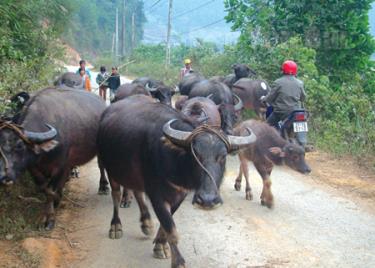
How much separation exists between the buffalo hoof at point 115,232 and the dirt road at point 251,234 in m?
0.08

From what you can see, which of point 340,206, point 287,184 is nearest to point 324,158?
point 287,184

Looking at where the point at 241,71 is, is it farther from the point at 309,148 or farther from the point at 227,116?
the point at 227,116

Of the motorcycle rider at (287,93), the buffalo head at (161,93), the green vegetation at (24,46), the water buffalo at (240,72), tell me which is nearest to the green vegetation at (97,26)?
the green vegetation at (24,46)

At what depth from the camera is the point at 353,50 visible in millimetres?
13555

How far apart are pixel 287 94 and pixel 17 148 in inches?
191

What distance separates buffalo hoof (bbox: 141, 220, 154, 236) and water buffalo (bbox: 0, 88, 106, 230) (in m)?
1.21

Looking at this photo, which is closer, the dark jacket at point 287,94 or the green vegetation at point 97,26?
the dark jacket at point 287,94

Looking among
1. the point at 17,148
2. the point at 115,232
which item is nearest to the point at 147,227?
the point at 115,232

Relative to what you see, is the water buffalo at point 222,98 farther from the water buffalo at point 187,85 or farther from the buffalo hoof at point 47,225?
the buffalo hoof at point 47,225

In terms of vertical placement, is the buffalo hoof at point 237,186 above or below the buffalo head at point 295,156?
below

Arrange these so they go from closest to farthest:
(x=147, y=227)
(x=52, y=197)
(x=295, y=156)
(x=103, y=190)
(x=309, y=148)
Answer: (x=147, y=227) < (x=52, y=197) < (x=295, y=156) < (x=103, y=190) < (x=309, y=148)

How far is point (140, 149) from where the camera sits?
16.0ft

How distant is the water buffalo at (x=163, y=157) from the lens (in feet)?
13.6

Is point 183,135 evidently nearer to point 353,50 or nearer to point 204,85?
point 204,85
